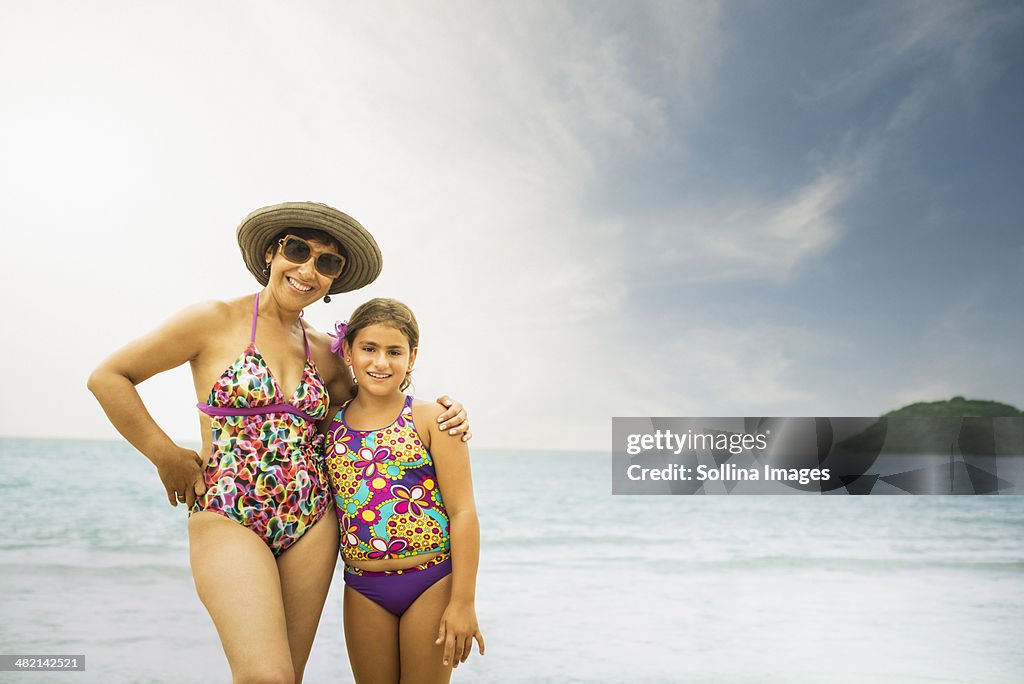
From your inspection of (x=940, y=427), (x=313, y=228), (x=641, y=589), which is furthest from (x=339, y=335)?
(x=940, y=427)

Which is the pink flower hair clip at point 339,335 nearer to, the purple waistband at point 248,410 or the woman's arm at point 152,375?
the purple waistband at point 248,410

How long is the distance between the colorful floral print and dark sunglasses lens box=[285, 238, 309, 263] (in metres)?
0.60

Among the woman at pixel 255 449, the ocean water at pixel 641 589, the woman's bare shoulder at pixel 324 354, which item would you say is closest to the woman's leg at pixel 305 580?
the woman at pixel 255 449

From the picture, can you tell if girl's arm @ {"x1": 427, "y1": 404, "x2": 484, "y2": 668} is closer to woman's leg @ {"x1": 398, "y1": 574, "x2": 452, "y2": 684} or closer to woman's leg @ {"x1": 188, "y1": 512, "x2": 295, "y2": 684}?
woman's leg @ {"x1": 398, "y1": 574, "x2": 452, "y2": 684}

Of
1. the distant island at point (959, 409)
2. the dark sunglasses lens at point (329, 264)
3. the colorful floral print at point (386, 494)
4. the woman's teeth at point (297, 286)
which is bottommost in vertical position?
the colorful floral print at point (386, 494)

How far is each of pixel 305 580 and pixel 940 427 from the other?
24.4 meters

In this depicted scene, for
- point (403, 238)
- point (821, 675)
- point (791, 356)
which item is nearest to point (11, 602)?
point (821, 675)

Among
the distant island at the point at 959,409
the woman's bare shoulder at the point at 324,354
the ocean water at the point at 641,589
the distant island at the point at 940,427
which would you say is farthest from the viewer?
the distant island at the point at 940,427

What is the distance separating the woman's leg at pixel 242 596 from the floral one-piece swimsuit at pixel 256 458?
2.2 inches

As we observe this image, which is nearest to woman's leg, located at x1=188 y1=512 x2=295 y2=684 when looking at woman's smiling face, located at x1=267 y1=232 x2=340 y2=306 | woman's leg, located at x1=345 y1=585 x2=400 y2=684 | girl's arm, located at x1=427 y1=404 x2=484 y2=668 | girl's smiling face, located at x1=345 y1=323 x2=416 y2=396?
woman's leg, located at x1=345 y1=585 x2=400 y2=684

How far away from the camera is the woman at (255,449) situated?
230cm

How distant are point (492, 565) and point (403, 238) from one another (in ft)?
46.7

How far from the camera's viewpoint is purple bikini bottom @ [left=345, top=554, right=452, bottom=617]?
2514 millimetres
